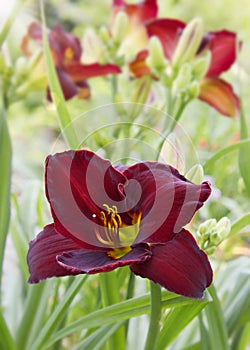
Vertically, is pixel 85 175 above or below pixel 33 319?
above

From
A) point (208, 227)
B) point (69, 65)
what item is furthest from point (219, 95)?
point (208, 227)

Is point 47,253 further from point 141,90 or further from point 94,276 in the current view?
point 141,90

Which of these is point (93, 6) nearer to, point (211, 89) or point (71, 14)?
point (71, 14)

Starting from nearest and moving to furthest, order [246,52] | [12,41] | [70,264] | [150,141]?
[70,264], [150,141], [12,41], [246,52]

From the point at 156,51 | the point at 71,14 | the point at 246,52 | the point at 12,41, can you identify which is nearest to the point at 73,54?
the point at 156,51

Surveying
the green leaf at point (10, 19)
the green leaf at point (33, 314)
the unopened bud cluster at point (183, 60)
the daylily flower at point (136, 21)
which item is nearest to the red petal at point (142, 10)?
the daylily flower at point (136, 21)

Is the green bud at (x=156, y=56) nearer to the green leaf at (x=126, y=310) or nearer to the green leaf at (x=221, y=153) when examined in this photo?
the green leaf at (x=221, y=153)
